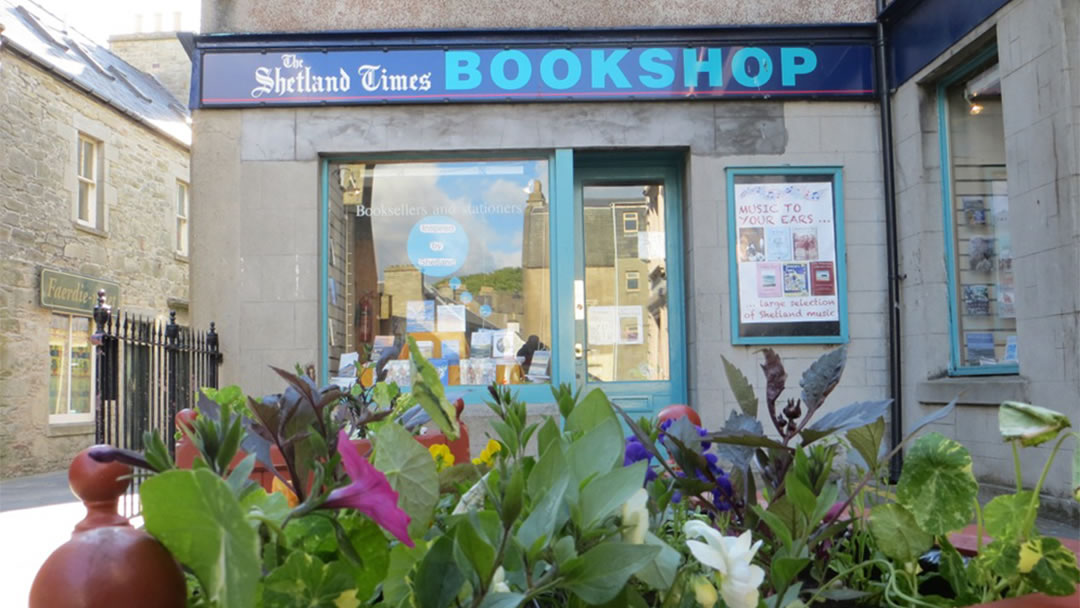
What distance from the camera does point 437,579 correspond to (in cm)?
56

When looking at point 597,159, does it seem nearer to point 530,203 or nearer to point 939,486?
point 530,203

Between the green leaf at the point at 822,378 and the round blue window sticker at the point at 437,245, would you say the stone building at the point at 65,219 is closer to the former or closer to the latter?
the round blue window sticker at the point at 437,245

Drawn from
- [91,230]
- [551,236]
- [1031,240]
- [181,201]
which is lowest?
[1031,240]

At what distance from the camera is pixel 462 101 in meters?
7.00

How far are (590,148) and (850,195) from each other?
216 cm

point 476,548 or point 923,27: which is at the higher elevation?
point 923,27

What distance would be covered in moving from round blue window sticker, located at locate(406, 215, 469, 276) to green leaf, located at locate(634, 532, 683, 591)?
6.60 m

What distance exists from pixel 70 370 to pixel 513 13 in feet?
37.0

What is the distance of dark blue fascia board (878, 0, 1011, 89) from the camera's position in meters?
5.88

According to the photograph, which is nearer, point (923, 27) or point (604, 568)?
point (604, 568)

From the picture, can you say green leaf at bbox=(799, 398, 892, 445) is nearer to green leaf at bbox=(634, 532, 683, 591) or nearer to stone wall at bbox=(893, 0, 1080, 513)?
green leaf at bbox=(634, 532, 683, 591)

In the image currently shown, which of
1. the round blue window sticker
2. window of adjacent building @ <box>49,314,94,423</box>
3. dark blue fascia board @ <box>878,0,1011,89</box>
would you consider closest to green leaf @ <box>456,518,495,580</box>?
dark blue fascia board @ <box>878,0,1011,89</box>

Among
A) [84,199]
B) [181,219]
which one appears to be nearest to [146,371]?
[84,199]

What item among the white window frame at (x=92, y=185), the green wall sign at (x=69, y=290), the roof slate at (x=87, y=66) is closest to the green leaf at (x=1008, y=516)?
the green wall sign at (x=69, y=290)
